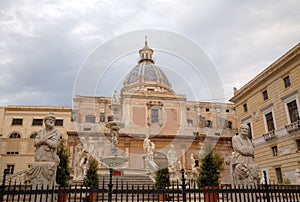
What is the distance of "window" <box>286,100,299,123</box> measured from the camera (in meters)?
19.8

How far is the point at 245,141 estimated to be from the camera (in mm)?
6953

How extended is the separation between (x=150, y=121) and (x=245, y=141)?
2912cm

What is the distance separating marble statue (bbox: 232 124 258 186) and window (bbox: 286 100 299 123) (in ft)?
50.6

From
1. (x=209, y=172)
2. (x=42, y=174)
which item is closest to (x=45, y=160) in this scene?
(x=42, y=174)

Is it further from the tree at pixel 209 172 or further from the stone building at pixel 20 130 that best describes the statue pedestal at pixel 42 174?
the stone building at pixel 20 130

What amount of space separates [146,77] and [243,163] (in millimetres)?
37304

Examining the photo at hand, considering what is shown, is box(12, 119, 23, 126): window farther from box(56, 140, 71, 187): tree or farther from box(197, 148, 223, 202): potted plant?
box(197, 148, 223, 202): potted plant

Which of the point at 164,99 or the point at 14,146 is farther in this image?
the point at 164,99

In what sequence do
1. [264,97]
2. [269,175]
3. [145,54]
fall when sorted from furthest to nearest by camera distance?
[145,54], [264,97], [269,175]

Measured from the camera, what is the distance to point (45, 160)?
603cm

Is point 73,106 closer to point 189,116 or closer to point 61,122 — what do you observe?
point 61,122

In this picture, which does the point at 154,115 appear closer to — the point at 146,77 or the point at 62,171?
the point at 146,77

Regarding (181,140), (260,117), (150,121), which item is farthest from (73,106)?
(260,117)

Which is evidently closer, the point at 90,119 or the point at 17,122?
the point at 17,122
